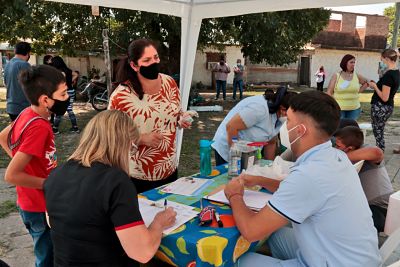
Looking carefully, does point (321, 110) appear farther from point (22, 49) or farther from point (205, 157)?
point (22, 49)

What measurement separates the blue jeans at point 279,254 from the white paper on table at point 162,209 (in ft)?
1.22

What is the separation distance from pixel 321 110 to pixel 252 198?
710mm

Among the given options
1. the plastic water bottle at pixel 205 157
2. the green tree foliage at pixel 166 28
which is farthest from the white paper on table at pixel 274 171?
the green tree foliage at pixel 166 28

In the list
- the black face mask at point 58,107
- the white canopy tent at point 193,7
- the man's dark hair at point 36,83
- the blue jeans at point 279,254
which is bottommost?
the blue jeans at point 279,254

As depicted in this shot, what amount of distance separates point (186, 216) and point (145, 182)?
76cm

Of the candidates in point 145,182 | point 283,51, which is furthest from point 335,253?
point 283,51

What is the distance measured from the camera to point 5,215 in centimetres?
370

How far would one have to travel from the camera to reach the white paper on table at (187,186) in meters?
2.18

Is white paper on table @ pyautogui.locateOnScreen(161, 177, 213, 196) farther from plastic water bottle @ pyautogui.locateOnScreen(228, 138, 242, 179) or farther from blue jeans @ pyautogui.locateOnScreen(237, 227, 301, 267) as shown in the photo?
blue jeans @ pyautogui.locateOnScreen(237, 227, 301, 267)

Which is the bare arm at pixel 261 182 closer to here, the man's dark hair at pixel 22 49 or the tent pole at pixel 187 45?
the tent pole at pixel 187 45

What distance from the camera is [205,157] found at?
252 centimetres

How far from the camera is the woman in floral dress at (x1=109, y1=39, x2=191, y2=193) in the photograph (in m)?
2.38

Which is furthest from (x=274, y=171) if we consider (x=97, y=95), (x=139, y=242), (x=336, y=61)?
(x=336, y=61)

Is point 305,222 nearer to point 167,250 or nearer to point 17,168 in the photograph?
point 167,250
